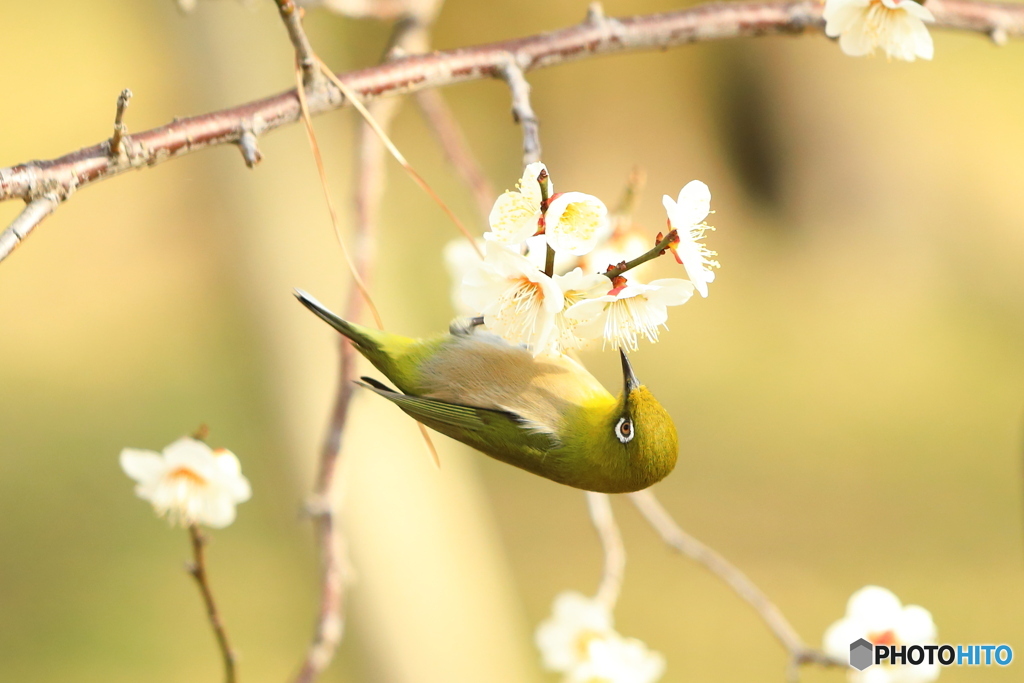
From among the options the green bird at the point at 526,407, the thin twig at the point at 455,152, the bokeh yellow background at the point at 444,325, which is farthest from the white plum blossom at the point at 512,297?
the bokeh yellow background at the point at 444,325

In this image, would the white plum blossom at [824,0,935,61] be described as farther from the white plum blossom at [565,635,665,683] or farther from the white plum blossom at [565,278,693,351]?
the white plum blossom at [565,635,665,683]

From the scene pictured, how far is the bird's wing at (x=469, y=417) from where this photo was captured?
56 cm

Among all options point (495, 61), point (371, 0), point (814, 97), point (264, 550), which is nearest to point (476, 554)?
point (264, 550)

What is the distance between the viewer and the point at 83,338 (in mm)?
2178

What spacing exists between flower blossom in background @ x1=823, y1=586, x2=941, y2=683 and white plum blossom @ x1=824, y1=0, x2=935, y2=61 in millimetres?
426

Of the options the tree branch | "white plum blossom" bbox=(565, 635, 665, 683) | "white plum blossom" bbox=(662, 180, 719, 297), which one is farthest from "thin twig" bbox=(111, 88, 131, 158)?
"white plum blossom" bbox=(565, 635, 665, 683)

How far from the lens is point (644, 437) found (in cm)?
53

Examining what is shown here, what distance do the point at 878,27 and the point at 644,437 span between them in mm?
300

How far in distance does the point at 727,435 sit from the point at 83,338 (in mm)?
1745

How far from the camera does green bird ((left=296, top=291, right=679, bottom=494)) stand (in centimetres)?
53

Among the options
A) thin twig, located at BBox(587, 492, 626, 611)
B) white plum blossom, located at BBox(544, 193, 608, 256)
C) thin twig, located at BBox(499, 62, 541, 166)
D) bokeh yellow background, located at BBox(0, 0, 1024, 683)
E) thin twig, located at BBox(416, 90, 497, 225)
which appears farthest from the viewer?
bokeh yellow background, located at BBox(0, 0, 1024, 683)

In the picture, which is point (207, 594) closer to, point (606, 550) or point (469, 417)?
point (469, 417)

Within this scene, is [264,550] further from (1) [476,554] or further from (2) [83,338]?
(2) [83,338]
